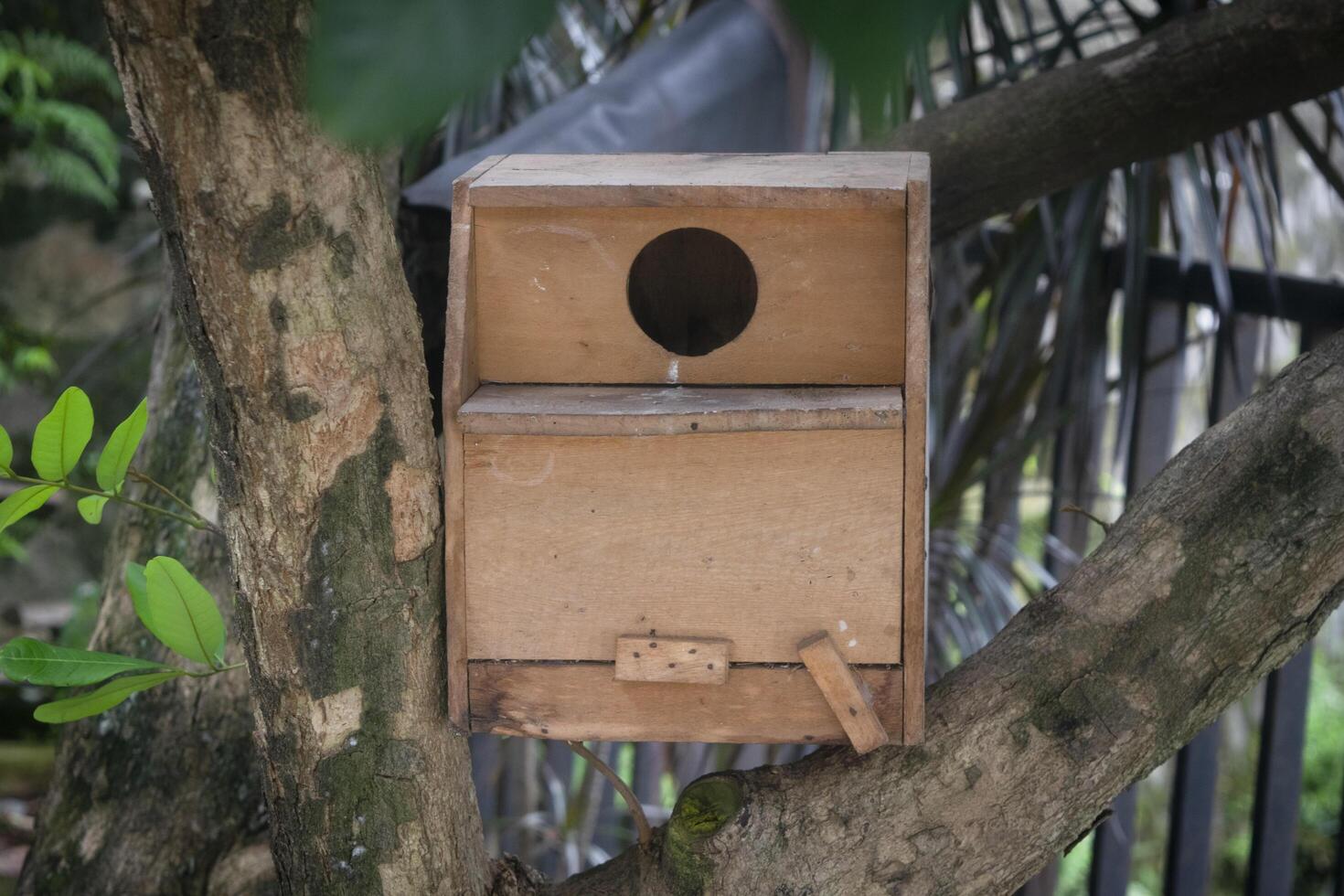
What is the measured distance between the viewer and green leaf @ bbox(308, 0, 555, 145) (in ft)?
0.73

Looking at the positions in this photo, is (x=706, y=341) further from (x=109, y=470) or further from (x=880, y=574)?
(x=109, y=470)

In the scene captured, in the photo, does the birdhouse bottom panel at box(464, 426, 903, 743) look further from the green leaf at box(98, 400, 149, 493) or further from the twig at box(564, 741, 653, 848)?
the green leaf at box(98, 400, 149, 493)

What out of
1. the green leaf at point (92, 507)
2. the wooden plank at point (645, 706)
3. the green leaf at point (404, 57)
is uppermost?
the green leaf at point (404, 57)

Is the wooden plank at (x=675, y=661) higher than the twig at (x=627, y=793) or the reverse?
higher

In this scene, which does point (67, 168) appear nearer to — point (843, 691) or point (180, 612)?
point (180, 612)

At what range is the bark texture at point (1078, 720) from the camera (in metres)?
0.91

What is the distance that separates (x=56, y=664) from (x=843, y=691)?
0.57m

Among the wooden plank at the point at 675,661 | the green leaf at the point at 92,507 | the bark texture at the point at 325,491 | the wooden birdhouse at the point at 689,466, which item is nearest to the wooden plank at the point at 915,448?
the wooden birdhouse at the point at 689,466

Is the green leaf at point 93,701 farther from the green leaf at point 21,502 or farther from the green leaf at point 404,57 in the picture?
the green leaf at point 404,57

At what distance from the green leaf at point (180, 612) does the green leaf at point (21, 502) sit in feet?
0.30

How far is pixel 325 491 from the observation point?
0.87m

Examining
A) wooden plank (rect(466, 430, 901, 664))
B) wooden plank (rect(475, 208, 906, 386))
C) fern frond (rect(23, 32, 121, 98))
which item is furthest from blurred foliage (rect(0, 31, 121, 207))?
wooden plank (rect(466, 430, 901, 664))

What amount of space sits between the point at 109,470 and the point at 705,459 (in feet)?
1.48

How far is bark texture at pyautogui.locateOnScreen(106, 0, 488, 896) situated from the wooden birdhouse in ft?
0.15
